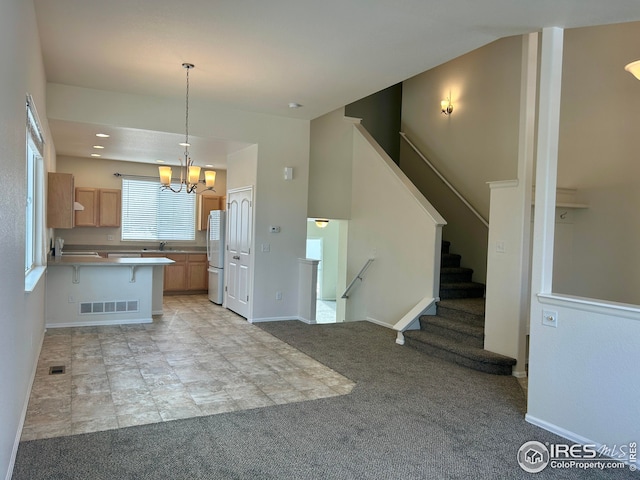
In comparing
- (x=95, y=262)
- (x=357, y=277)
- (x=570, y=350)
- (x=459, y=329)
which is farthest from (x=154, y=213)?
(x=570, y=350)

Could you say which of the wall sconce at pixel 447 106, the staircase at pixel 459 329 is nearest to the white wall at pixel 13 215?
the staircase at pixel 459 329

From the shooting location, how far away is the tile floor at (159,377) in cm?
335

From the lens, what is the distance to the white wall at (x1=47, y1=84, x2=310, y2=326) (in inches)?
237

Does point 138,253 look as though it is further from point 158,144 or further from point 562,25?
point 562,25

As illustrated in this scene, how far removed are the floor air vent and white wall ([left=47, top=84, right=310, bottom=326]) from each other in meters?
1.68

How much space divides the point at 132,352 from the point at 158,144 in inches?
129

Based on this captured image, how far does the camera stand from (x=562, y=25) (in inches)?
134

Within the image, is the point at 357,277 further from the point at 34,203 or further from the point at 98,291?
the point at 34,203

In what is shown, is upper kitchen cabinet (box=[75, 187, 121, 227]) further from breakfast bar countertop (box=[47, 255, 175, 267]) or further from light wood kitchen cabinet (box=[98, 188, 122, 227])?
breakfast bar countertop (box=[47, 255, 175, 267])

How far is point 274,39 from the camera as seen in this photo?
3.94 metres

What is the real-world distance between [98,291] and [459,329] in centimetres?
472

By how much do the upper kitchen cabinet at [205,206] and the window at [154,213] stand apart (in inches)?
11.0

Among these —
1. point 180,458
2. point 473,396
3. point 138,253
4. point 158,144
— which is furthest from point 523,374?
point 138,253

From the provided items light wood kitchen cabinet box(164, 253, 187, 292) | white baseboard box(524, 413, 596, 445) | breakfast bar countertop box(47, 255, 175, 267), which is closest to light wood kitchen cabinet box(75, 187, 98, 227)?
light wood kitchen cabinet box(164, 253, 187, 292)
